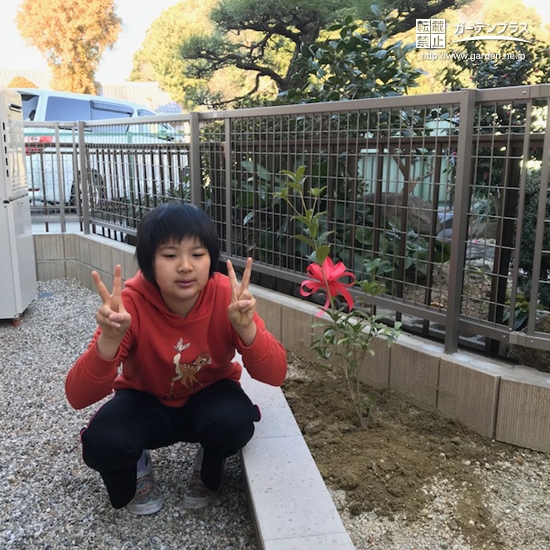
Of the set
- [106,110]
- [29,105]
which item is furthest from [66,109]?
[106,110]

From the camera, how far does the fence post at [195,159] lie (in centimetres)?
474

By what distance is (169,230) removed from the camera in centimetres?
204

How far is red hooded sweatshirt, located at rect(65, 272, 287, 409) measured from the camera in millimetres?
2168

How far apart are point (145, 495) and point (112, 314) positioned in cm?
83

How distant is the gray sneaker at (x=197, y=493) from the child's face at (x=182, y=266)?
74 cm

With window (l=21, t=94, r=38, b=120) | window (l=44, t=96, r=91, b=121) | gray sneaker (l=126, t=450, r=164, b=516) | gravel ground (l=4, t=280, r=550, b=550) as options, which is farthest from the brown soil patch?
window (l=21, t=94, r=38, b=120)

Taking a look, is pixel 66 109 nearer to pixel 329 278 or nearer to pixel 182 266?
pixel 329 278

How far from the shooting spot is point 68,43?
27688 millimetres

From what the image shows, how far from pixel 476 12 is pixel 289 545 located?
1230 centimetres

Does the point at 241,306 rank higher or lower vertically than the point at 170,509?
higher

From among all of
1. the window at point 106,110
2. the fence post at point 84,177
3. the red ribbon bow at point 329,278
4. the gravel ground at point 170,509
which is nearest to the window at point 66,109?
the window at point 106,110

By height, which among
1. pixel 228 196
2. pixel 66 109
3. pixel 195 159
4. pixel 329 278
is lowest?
pixel 329 278

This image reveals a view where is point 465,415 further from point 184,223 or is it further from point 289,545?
point 184,223

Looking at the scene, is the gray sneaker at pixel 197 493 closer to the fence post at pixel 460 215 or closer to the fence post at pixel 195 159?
the fence post at pixel 460 215
